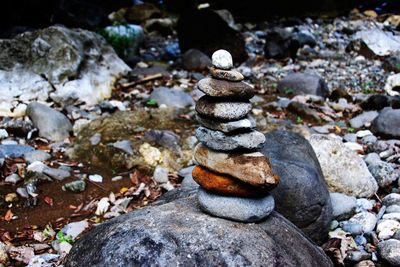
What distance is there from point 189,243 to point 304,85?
6.10 meters

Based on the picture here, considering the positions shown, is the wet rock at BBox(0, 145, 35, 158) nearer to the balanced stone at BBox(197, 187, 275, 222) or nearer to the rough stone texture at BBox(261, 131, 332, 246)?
the rough stone texture at BBox(261, 131, 332, 246)

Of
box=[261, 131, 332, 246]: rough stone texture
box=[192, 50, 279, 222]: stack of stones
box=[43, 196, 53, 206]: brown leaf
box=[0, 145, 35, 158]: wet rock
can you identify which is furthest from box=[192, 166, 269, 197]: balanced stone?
box=[0, 145, 35, 158]: wet rock

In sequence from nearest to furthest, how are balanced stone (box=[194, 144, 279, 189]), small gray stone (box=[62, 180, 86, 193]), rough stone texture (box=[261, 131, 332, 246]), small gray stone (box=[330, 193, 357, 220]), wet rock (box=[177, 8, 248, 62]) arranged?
balanced stone (box=[194, 144, 279, 189]) < rough stone texture (box=[261, 131, 332, 246]) < small gray stone (box=[330, 193, 357, 220]) < small gray stone (box=[62, 180, 86, 193]) < wet rock (box=[177, 8, 248, 62])

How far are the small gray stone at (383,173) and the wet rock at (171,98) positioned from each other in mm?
3064


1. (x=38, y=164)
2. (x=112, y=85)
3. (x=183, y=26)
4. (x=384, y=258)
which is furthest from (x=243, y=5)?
(x=384, y=258)

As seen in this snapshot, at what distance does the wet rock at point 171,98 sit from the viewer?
766cm

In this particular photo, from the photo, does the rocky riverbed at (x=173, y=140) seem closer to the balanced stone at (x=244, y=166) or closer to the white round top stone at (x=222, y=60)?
the white round top stone at (x=222, y=60)

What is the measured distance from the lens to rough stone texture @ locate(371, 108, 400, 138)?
677 centimetres

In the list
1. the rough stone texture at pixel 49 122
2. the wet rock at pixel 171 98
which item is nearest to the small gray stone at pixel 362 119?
the wet rock at pixel 171 98

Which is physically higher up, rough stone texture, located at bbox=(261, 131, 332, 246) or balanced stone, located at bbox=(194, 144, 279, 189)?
balanced stone, located at bbox=(194, 144, 279, 189)

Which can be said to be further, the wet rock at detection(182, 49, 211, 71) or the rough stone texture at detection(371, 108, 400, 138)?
the wet rock at detection(182, 49, 211, 71)

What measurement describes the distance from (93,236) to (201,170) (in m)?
0.85

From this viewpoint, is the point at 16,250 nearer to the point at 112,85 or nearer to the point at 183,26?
the point at 112,85

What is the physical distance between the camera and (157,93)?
7820mm
